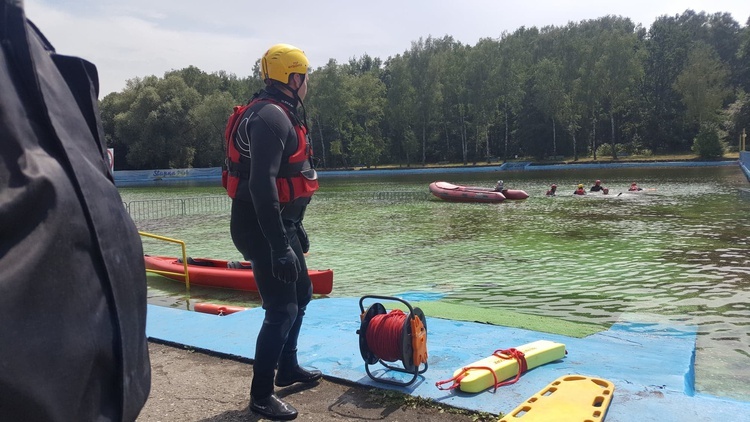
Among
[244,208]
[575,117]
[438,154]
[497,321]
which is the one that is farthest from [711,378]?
[438,154]

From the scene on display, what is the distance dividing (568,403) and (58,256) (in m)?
3.00

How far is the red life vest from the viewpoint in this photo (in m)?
3.55

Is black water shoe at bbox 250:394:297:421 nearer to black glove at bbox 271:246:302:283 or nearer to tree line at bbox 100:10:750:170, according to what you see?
black glove at bbox 271:246:302:283

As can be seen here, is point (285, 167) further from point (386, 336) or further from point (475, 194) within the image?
point (475, 194)

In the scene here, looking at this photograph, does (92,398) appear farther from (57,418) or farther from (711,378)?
(711,378)

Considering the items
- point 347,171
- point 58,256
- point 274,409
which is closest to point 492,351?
point 274,409

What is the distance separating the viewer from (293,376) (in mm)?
3842

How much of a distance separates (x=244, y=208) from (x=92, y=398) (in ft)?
8.39

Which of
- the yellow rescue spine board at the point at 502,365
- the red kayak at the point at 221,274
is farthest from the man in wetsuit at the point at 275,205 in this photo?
the red kayak at the point at 221,274

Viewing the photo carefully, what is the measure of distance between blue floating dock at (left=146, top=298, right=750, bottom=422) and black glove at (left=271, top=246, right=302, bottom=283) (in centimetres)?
98

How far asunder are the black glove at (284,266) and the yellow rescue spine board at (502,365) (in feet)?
4.18

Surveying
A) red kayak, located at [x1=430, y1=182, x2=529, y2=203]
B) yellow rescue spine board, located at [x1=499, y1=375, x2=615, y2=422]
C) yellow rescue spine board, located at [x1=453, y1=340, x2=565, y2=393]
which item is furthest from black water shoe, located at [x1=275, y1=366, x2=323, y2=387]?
red kayak, located at [x1=430, y1=182, x2=529, y2=203]

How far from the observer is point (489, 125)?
68.6 meters

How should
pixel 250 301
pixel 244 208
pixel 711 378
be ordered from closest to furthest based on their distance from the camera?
pixel 244 208 < pixel 711 378 < pixel 250 301
